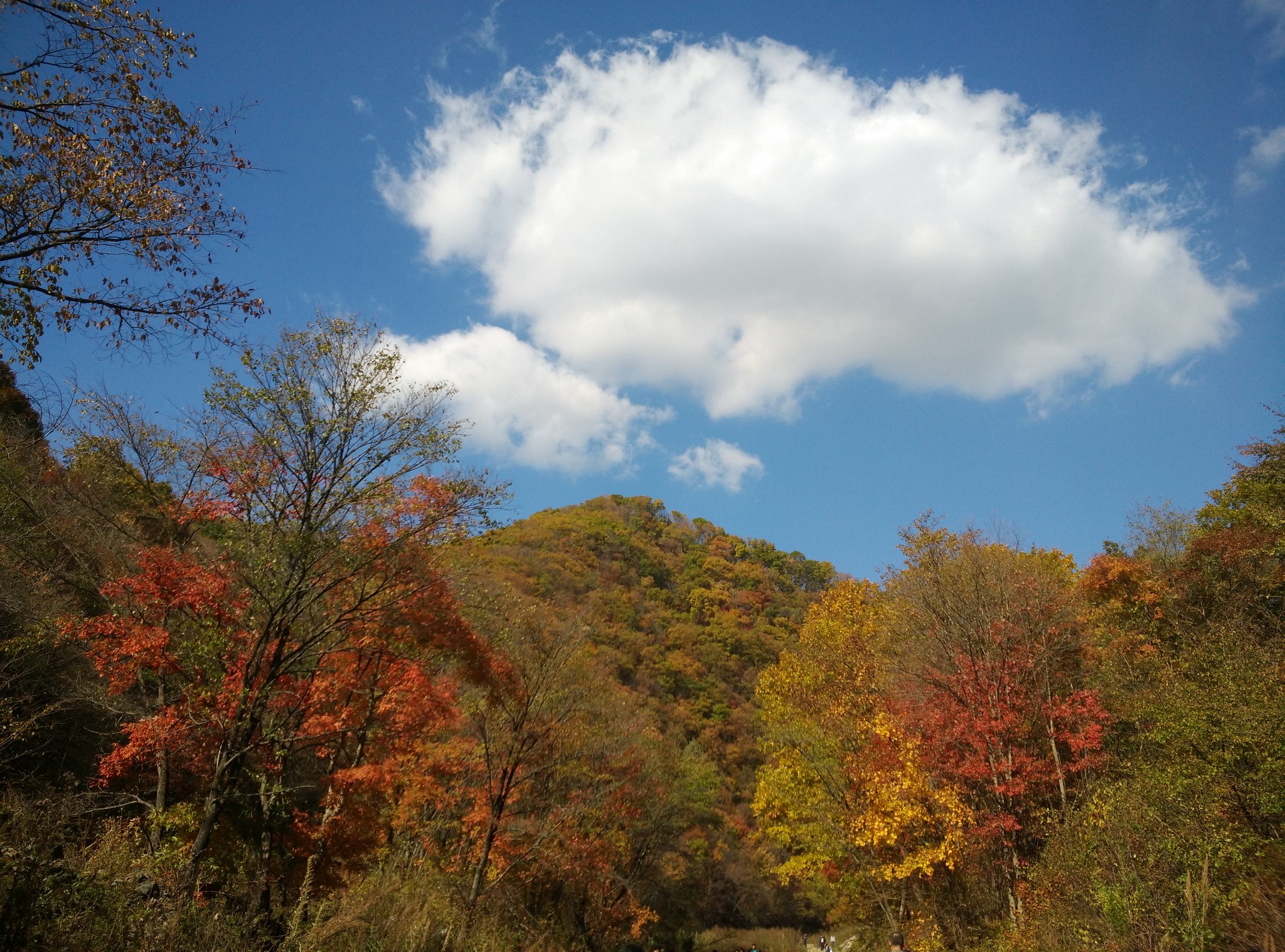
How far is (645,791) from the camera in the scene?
2631 centimetres

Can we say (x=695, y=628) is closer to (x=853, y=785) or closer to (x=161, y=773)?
(x=853, y=785)

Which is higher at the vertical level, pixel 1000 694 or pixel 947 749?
pixel 1000 694

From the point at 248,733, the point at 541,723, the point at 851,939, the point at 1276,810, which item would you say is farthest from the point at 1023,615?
the point at 248,733

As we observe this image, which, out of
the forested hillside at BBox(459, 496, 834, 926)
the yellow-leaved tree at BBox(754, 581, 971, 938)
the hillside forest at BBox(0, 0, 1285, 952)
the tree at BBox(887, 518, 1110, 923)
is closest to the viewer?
the hillside forest at BBox(0, 0, 1285, 952)

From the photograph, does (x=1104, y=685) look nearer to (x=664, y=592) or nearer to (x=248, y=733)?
(x=248, y=733)

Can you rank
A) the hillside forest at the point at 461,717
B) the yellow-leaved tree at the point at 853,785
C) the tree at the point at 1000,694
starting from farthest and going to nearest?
the yellow-leaved tree at the point at 853,785
the tree at the point at 1000,694
the hillside forest at the point at 461,717

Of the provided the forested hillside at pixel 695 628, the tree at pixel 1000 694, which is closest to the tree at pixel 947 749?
the tree at pixel 1000 694

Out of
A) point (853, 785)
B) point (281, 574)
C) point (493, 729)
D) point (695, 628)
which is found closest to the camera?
point (281, 574)

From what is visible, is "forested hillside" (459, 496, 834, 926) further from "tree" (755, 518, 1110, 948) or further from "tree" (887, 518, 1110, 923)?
"tree" (887, 518, 1110, 923)

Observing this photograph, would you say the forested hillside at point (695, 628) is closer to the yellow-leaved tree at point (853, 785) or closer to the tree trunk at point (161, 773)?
the yellow-leaved tree at point (853, 785)

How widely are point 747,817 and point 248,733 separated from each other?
1690 inches

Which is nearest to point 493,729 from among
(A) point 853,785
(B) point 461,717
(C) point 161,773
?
(B) point 461,717

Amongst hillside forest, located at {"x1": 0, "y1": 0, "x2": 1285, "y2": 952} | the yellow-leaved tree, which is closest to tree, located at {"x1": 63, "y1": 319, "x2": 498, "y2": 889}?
hillside forest, located at {"x1": 0, "y1": 0, "x2": 1285, "y2": 952}

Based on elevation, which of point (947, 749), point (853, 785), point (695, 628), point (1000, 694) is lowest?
point (853, 785)
